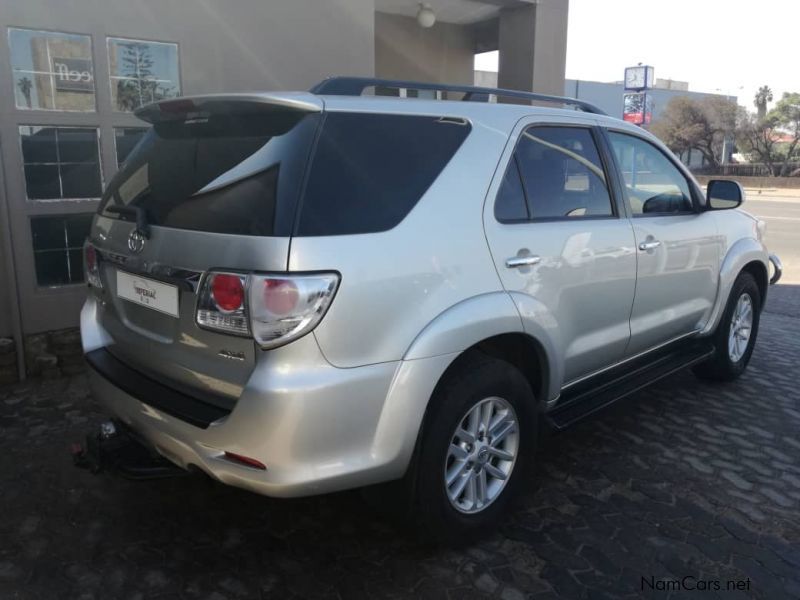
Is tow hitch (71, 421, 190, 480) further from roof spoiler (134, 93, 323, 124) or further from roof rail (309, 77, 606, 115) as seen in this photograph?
roof rail (309, 77, 606, 115)

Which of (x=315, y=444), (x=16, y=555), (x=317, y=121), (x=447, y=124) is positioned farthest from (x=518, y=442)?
(x=16, y=555)

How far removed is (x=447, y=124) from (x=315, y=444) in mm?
1422

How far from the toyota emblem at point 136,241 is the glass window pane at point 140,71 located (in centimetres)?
300

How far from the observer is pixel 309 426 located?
7.48 feet

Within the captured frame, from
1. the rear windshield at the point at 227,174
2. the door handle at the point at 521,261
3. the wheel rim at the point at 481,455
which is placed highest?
the rear windshield at the point at 227,174

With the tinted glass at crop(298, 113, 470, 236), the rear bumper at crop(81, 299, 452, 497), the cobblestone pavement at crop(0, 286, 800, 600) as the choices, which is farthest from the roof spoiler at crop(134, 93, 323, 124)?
the cobblestone pavement at crop(0, 286, 800, 600)

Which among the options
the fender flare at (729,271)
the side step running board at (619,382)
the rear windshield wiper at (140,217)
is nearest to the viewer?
the rear windshield wiper at (140,217)

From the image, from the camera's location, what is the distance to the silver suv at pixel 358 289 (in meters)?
2.29

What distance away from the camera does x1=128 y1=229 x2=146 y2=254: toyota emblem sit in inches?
106

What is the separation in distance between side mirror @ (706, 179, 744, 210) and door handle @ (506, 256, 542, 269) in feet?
6.80

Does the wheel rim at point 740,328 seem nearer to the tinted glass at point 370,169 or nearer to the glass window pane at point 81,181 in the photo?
the tinted glass at point 370,169

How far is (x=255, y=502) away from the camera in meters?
3.36

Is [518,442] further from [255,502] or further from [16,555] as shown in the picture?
[16,555]

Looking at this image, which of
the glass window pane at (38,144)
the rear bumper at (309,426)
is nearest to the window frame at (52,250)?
the glass window pane at (38,144)
